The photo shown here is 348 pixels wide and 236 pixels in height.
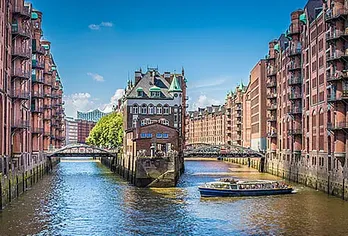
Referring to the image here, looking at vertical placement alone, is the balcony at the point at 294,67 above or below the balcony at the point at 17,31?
below

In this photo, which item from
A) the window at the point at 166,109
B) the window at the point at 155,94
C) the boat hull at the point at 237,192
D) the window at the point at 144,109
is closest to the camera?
the boat hull at the point at 237,192

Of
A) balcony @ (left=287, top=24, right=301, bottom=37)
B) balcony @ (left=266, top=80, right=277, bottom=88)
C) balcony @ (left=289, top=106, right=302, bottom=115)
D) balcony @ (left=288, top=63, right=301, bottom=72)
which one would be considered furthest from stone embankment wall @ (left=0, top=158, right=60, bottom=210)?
balcony @ (left=266, top=80, right=277, bottom=88)

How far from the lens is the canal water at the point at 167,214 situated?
42.1 metres

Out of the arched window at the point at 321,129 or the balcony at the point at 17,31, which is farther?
the arched window at the point at 321,129

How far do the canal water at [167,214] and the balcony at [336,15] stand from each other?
60.3 feet

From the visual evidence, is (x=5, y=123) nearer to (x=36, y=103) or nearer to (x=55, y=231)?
(x=55, y=231)

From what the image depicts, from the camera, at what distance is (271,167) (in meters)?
104

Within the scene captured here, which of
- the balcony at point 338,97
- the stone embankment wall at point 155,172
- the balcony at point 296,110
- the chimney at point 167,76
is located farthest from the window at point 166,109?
the balcony at point 338,97

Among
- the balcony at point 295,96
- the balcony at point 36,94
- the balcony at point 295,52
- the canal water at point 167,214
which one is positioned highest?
the balcony at point 295,52

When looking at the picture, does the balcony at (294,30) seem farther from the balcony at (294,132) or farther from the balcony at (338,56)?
the balcony at (338,56)

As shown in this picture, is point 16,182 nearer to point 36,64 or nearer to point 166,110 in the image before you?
point 36,64

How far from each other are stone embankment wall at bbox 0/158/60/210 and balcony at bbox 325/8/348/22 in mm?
35747

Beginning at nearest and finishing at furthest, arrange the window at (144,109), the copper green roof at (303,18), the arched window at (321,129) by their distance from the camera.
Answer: the arched window at (321,129)
the copper green roof at (303,18)
the window at (144,109)

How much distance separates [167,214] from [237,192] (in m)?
16.2
